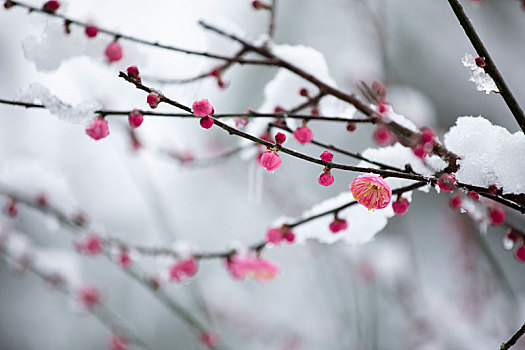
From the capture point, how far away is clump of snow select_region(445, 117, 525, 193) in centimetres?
60

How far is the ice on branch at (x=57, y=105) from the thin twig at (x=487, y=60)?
59 cm

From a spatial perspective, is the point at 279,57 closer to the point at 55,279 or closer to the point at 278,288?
the point at 55,279

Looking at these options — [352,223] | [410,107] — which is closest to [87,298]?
[352,223]

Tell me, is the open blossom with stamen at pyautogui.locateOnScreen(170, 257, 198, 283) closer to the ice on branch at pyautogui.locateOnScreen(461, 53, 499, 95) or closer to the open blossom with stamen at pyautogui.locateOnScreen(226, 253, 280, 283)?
the open blossom with stamen at pyautogui.locateOnScreen(226, 253, 280, 283)

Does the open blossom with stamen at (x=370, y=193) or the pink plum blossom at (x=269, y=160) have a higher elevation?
the pink plum blossom at (x=269, y=160)

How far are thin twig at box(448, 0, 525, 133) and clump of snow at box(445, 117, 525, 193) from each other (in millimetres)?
50

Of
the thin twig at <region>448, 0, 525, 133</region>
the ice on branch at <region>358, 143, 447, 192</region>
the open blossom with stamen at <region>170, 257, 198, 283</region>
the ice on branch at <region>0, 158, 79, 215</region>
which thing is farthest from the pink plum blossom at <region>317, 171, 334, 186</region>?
the ice on branch at <region>0, 158, 79, 215</region>

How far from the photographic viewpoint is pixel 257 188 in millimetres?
1120

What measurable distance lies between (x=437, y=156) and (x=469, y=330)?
1.87 m

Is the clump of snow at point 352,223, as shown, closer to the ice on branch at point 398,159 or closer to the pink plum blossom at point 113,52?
the ice on branch at point 398,159

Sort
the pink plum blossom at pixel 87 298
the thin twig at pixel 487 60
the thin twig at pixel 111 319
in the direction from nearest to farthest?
1. the thin twig at pixel 487 60
2. the thin twig at pixel 111 319
3. the pink plum blossom at pixel 87 298

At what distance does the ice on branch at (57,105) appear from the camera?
2.23 feet

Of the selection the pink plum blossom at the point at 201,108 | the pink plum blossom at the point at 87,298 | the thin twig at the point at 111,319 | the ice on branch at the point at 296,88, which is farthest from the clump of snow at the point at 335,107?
the pink plum blossom at the point at 87,298

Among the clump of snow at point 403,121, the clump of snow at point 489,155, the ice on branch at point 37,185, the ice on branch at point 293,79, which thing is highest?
the ice on branch at point 37,185
